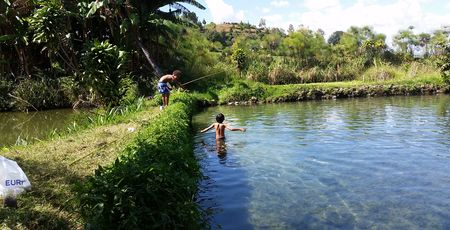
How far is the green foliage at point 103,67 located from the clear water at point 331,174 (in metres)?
3.56

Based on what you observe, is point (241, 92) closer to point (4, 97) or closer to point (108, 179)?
point (4, 97)

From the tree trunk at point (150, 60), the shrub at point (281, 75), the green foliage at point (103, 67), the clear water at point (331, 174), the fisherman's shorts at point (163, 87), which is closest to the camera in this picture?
the clear water at point (331, 174)

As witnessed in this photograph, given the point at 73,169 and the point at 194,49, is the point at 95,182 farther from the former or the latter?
the point at 194,49

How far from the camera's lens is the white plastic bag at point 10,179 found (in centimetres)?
533

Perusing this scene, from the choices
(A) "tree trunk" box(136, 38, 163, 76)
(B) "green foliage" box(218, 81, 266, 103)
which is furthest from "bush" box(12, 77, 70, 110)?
(B) "green foliage" box(218, 81, 266, 103)

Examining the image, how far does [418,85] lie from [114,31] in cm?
2073

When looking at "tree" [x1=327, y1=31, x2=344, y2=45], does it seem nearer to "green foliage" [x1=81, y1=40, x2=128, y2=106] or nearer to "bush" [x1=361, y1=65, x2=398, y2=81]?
"bush" [x1=361, y1=65, x2=398, y2=81]

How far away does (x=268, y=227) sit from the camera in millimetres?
6664

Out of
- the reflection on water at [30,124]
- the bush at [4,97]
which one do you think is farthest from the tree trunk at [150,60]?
the bush at [4,97]

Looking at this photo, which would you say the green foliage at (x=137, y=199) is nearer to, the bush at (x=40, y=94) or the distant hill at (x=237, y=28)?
the bush at (x=40, y=94)

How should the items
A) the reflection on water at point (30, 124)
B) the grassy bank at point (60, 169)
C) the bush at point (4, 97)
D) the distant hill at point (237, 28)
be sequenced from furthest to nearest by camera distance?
the distant hill at point (237, 28) → the bush at point (4, 97) → the reflection on water at point (30, 124) → the grassy bank at point (60, 169)

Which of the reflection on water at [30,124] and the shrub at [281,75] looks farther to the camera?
the shrub at [281,75]

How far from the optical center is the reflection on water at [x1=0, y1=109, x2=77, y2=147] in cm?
1533

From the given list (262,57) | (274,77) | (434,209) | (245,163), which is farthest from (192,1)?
(434,209)
